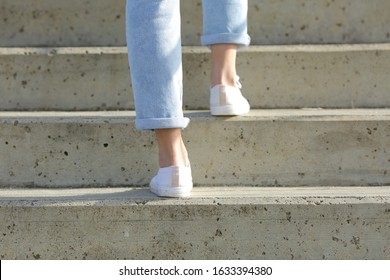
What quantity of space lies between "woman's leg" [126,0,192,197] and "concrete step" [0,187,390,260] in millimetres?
234

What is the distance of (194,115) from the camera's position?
2.29 meters

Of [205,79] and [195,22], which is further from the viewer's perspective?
[195,22]

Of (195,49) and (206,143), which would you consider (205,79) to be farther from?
(206,143)

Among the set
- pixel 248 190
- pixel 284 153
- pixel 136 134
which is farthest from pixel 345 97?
pixel 136 134

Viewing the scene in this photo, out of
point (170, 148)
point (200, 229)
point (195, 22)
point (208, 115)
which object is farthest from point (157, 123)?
point (195, 22)

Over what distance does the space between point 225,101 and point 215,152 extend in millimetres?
150

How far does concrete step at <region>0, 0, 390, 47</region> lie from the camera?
2.76 m

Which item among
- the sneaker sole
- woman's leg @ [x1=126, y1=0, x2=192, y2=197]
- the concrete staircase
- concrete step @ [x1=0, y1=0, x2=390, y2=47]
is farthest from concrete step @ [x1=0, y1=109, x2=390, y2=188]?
concrete step @ [x1=0, y1=0, x2=390, y2=47]

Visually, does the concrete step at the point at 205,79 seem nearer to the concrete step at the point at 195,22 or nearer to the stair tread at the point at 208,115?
the stair tread at the point at 208,115

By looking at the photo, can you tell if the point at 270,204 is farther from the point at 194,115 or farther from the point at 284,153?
the point at 194,115

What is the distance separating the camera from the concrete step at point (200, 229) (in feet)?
6.43

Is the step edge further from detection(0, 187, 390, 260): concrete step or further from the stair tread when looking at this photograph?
detection(0, 187, 390, 260): concrete step

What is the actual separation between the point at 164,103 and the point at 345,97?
0.85 metres

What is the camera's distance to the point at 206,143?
2.23 metres
